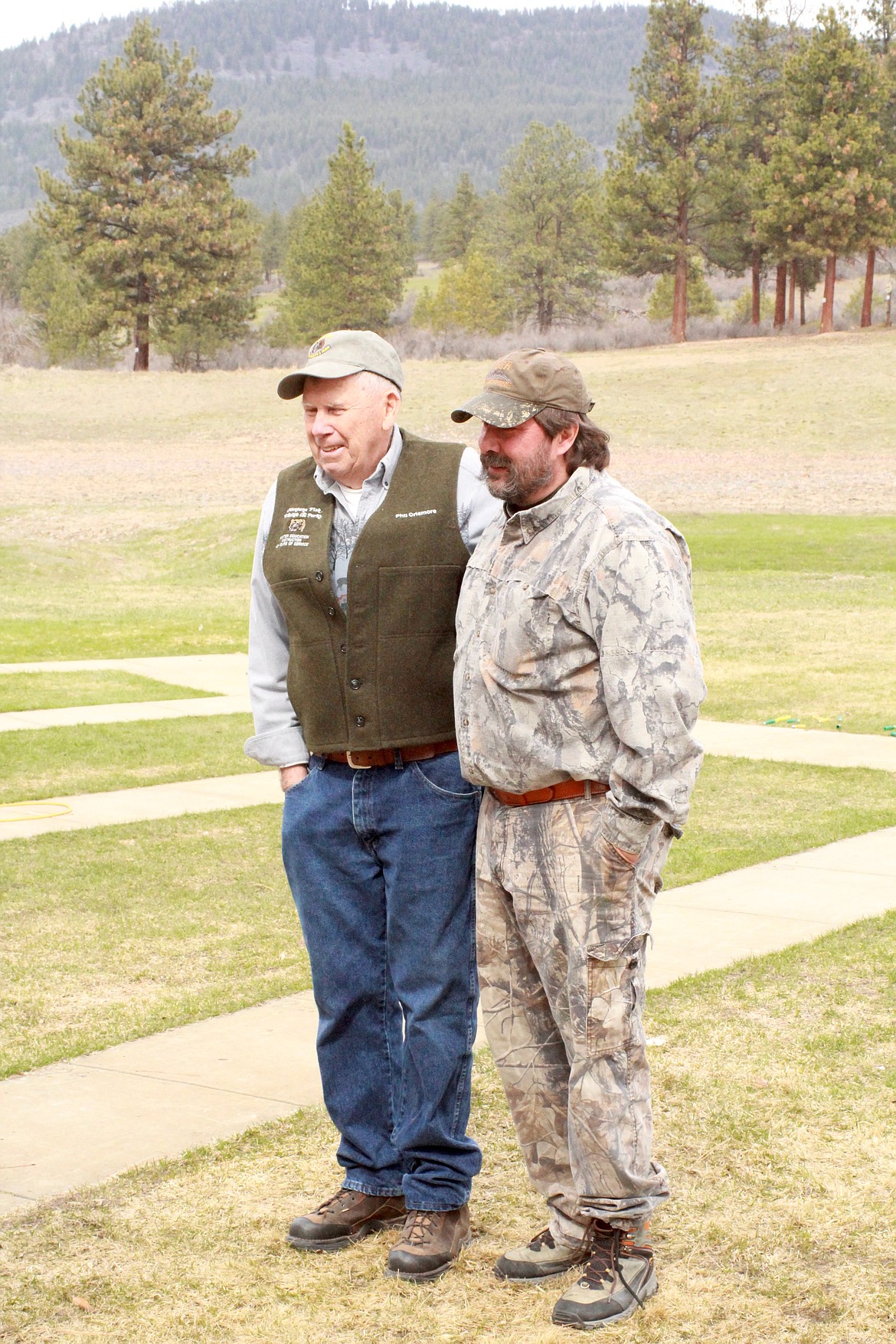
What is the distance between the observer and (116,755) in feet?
33.9

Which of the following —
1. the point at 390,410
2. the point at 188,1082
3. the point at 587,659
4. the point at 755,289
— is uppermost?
the point at 755,289

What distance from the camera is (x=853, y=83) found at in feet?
197

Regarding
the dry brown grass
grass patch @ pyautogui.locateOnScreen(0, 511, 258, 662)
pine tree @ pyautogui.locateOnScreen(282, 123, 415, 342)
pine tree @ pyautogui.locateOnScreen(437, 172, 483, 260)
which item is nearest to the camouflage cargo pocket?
grass patch @ pyautogui.locateOnScreen(0, 511, 258, 662)

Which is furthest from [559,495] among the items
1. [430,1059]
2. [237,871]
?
[237,871]

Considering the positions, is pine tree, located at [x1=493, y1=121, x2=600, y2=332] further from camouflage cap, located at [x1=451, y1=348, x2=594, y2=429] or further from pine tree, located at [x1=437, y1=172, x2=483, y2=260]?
camouflage cap, located at [x1=451, y1=348, x2=594, y2=429]

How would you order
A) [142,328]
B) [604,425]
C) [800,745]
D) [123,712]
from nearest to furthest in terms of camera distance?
1. [800,745]
2. [123,712]
3. [604,425]
4. [142,328]

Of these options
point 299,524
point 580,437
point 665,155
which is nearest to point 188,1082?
point 299,524

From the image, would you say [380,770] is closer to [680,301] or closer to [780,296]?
[680,301]

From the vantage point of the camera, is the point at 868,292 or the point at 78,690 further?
the point at 868,292

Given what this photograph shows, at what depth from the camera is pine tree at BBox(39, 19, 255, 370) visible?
65.0 metres

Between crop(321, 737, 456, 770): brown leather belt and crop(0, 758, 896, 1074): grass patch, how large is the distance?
6.58ft

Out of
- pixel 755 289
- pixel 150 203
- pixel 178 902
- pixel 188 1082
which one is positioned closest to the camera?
pixel 188 1082

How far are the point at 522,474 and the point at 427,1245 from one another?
1.76 m

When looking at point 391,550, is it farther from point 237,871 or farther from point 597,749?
point 237,871
